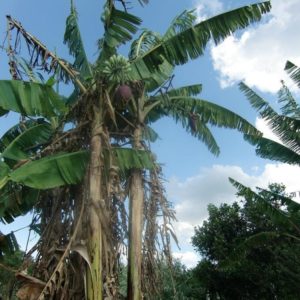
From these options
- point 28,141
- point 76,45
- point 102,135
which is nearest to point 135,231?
point 102,135

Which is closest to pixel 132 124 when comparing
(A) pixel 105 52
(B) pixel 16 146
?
(A) pixel 105 52

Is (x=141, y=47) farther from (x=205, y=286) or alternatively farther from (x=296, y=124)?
(x=205, y=286)

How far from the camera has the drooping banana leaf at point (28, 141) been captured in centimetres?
766

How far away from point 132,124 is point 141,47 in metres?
1.67

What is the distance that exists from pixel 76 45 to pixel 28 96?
2151 mm

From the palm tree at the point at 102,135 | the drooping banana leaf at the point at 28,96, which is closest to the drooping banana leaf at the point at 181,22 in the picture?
the palm tree at the point at 102,135

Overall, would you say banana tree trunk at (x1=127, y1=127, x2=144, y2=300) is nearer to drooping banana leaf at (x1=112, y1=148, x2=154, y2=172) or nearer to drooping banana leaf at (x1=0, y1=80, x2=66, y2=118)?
drooping banana leaf at (x1=112, y1=148, x2=154, y2=172)

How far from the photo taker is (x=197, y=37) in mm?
7344

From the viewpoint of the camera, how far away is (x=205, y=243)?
16734 mm

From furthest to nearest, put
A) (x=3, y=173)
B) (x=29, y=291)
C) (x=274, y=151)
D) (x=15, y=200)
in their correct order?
(x=274, y=151)
(x=15, y=200)
(x=3, y=173)
(x=29, y=291)

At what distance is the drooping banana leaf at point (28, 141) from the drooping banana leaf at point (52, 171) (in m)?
1.10

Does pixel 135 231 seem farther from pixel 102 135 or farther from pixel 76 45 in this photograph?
pixel 76 45

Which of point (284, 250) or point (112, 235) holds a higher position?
point (284, 250)

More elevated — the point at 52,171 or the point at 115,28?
the point at 115,28
